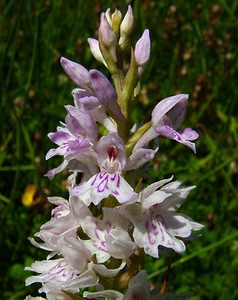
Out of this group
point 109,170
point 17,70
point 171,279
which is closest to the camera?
point 109,170

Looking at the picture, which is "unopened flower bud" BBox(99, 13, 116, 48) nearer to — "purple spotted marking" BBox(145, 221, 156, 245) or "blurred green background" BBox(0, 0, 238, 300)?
"purple spotted marking" BBox(145, 221, 156, 245)

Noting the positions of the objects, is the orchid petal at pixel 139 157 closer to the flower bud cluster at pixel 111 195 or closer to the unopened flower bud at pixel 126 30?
the flower bud cluster at pixel 111 195

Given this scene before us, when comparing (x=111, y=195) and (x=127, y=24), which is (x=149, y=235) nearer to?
(x=111, y=195)

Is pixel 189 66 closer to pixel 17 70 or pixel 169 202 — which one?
pixel 17 70

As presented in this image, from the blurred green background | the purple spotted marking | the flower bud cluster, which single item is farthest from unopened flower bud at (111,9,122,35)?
the blurred green background

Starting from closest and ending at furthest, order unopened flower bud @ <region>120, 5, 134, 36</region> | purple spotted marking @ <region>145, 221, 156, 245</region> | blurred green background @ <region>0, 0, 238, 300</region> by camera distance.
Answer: purple spotted marking @ <region>145, 221, 156, 245</region>, unopened flower bud @ <region>120, 5, 134, 36</region>, blurred green background @ <region>0, 0, 238, 300</region>

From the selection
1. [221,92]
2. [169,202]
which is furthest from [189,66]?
[169,202]

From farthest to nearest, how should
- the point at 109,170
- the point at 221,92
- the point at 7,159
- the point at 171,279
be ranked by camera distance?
the point at 221,92, the point at 7,159, the point at 171,279, the point at 109,170
